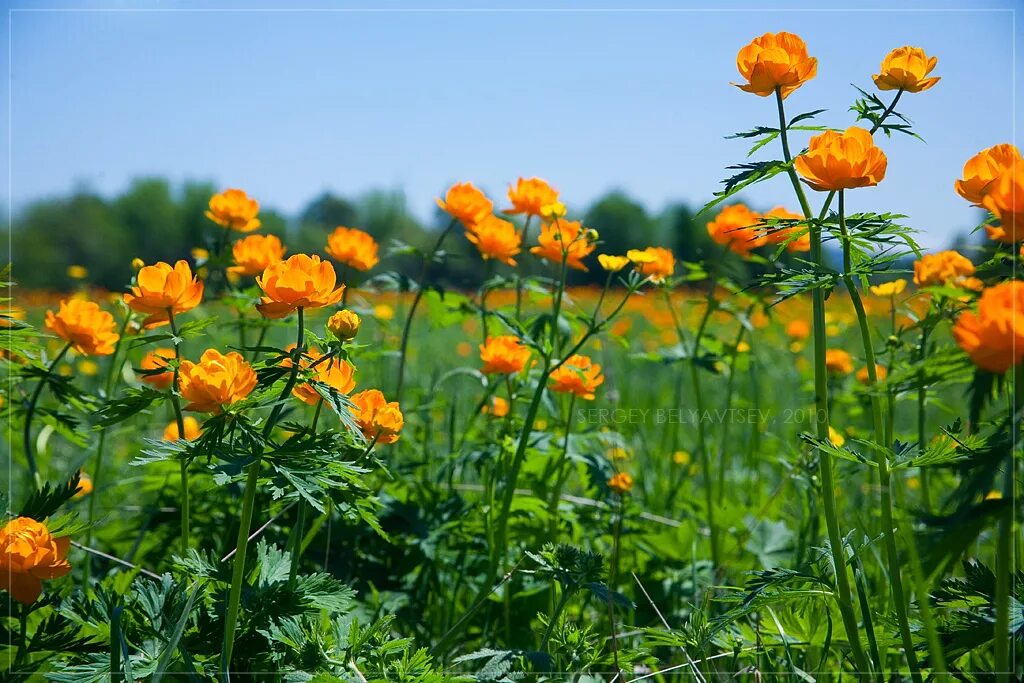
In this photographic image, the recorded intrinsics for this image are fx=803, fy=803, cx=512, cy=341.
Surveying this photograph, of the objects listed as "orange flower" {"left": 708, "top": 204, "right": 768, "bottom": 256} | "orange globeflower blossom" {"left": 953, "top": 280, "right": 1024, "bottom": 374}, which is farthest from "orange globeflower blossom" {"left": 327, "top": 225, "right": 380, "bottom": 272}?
"orange globeflower blossom" {"left": 953, "top": 280, "right": 1024, "bottom": 374}

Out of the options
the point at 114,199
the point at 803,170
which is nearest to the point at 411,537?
the point at 803,170

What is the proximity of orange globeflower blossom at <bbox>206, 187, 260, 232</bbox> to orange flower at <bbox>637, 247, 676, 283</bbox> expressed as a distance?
2.80 feet

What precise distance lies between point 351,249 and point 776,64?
1024mm

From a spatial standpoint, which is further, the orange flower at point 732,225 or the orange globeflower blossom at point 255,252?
the orange flower at point 732,225

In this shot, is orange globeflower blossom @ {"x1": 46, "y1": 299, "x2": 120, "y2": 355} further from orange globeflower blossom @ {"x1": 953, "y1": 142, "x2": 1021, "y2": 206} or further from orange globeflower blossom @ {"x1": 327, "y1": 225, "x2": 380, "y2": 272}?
orange globeflower blossom @ {"x1": 953, "y1": 142, "x2": 1021, "y2": 206}

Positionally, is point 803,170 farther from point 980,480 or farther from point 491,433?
point 491,433

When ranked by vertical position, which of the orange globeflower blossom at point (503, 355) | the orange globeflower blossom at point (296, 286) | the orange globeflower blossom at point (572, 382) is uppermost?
the orange globeflower blossom at point (296, 286)

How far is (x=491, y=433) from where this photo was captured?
192 centimetres

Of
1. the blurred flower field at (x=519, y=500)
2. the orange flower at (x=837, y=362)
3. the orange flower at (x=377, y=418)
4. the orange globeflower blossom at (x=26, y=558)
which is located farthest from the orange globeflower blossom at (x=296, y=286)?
the orange flower at (x=837, y=362)

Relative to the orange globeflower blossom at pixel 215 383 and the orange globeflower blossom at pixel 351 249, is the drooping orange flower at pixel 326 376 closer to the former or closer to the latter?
the orange globeflower blossom at pixel 215 383

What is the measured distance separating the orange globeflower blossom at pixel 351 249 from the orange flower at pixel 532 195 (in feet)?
1.12

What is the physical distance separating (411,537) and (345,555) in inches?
5.6

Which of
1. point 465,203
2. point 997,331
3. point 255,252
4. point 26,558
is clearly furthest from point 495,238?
point 997,331

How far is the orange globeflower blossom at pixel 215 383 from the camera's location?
2.96 feet
